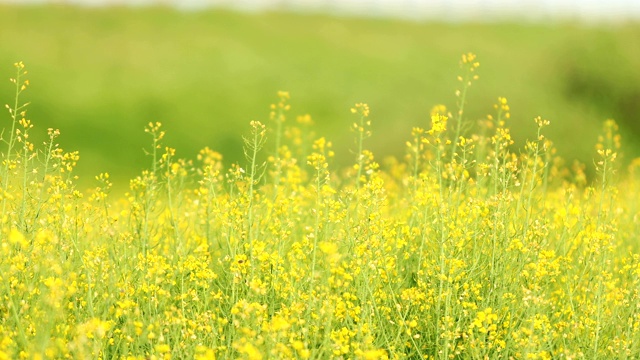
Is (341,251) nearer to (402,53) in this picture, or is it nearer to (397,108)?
(397,108)

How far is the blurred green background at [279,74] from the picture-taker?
731 inches

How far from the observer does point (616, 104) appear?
62.6ft

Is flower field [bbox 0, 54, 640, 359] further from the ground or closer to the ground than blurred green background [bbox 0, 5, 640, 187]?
closer to the ground

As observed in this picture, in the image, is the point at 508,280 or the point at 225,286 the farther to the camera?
the point at 225,286

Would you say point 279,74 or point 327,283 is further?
point 279,74

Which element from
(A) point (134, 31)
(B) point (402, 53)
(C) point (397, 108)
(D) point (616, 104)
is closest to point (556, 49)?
(D) point (616, 104)

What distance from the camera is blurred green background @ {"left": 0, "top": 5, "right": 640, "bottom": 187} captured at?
60.9ft

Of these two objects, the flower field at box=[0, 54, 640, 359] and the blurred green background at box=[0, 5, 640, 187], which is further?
the blurred green background at box=[0, 5, 640, 187]

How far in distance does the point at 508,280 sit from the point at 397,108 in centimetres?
1302

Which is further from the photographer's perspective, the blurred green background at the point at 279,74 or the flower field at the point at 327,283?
the blurred green background at the point at 279,74

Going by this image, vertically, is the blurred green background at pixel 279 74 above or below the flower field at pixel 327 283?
above

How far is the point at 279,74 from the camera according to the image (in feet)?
96.4

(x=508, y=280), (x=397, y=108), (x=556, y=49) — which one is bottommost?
(x=508, y=280)

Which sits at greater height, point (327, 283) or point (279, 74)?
point (279, 74)
